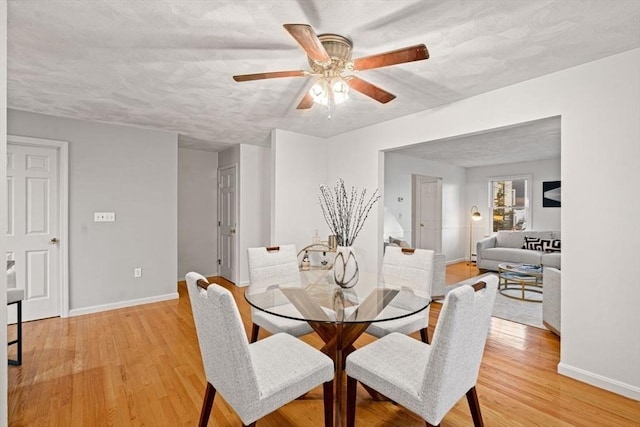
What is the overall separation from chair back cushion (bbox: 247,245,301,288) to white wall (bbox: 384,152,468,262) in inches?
139

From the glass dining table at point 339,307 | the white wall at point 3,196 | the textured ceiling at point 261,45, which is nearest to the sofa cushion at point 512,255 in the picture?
the textured ceiling at point 261,45

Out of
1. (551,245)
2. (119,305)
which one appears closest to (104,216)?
(119,305)

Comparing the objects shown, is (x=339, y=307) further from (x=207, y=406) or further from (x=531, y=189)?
(x=531, y=189)

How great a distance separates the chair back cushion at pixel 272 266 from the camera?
8.41ft

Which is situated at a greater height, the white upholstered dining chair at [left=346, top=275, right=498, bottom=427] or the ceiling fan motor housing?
the ceiling fan motor housing

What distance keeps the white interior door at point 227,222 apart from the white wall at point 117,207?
108 cm

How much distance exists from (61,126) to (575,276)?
5333 mm

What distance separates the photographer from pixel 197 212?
553 cm

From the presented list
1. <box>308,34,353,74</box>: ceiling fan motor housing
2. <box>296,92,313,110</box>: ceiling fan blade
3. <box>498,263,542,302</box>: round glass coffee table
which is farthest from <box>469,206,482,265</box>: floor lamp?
<box>308,34,353,74</box>: ceiling fan motor housing

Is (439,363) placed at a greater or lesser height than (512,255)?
greater

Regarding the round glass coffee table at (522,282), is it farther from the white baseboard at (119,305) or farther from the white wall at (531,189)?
the white baseboard at (119,305)

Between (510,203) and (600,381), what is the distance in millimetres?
5572

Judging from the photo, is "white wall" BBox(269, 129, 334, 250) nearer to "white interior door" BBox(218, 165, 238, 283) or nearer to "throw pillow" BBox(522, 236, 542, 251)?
"white interior door" BBox(218, 165, 238, 283)

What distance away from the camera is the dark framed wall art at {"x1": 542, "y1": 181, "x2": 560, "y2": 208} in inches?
244
